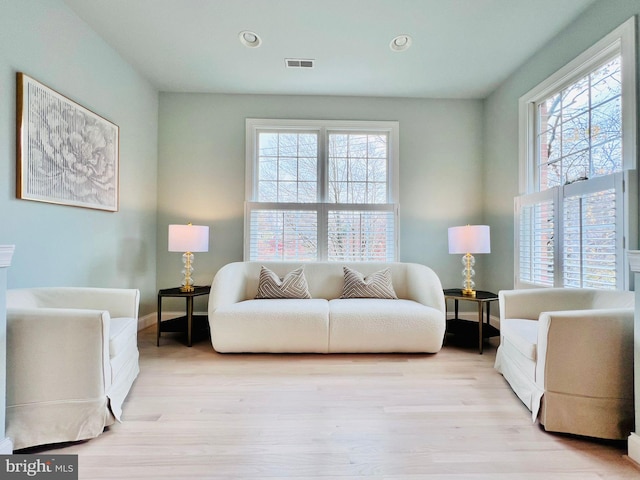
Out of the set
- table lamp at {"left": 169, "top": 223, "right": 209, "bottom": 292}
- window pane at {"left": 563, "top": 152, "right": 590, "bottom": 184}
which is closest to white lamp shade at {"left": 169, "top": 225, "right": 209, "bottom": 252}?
table lamp at {"left": 169, "top": 223, "right": 209, "bottom": 292}

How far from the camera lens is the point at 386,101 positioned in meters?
3.50

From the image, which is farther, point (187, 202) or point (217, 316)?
point (187, 202)

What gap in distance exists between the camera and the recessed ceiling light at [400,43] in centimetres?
246

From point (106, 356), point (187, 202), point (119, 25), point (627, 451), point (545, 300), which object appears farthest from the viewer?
point (187, 202)

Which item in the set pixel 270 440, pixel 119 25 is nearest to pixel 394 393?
pixel 270 440

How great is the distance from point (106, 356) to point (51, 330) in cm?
27

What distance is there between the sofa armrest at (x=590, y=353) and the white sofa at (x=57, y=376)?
7.36ft

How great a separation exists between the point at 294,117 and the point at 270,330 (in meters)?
2.46

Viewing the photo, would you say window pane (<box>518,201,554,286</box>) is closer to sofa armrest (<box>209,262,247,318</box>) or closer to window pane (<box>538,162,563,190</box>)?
window pane (<box>538,162,563,190</box>)

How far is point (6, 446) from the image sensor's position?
1248 millimetres

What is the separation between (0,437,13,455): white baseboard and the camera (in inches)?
48.5

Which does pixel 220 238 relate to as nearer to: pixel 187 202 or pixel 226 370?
pixel 187 202

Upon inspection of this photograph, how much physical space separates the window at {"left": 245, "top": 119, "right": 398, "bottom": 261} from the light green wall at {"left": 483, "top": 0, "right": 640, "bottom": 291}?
42.8 inches

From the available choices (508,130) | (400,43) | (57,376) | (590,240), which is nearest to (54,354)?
(57,376)
